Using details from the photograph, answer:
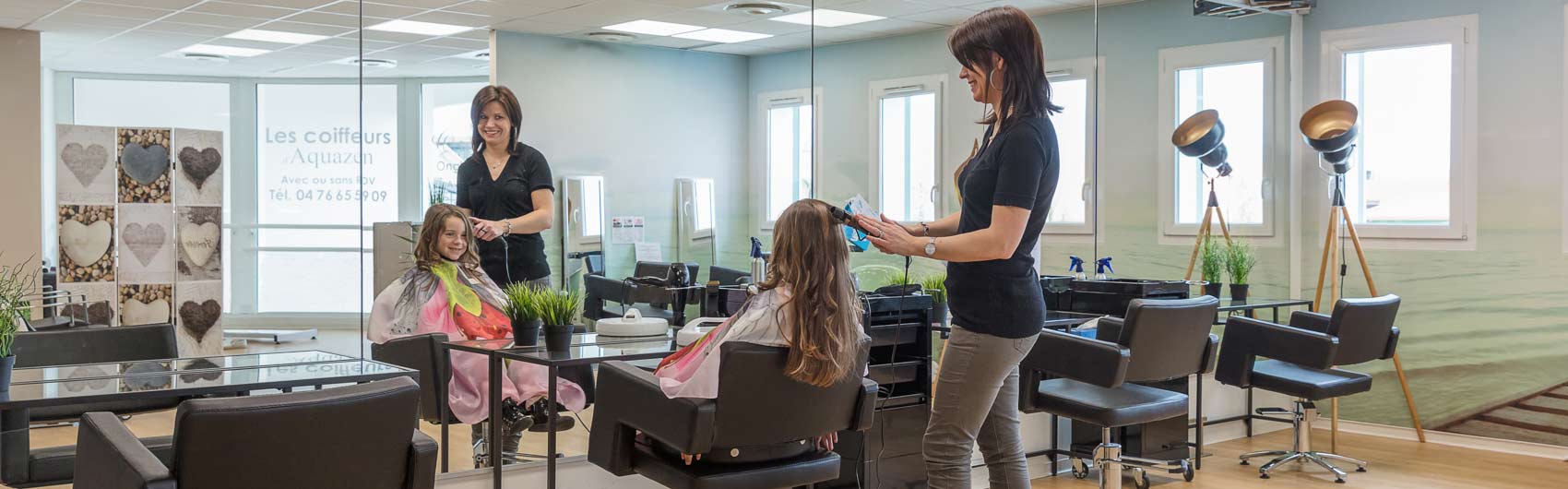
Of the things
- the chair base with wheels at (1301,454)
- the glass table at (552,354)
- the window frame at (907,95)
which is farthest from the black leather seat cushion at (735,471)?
the chair base with wheels at (1301,454)

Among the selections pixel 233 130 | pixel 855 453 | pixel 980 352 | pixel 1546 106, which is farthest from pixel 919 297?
pixel 1546 106

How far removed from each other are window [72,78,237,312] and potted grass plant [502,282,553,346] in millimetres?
688

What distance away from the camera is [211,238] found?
296cm

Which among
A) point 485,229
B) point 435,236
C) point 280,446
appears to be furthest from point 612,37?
point 280,446

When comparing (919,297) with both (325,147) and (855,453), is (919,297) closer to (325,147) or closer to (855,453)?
(855,453)

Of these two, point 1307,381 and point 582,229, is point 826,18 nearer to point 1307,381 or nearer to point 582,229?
point 582,229

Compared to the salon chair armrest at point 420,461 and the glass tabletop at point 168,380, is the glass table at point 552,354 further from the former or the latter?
the salon chair armrest at point 420,461

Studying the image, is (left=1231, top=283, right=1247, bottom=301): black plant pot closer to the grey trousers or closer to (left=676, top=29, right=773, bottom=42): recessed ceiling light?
(left=676, top=29, right=773, bottom=42): recessed ceiling light

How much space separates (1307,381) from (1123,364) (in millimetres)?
1199

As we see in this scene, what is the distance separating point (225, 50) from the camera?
3104 mm

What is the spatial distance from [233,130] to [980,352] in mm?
1910

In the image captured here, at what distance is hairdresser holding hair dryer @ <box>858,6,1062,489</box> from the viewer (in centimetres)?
239

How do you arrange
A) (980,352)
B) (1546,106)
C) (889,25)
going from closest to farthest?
1. (980,352)
2. (889,25)
3. (1546,106)

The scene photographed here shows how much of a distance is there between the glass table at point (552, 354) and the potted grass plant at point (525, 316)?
23mm
